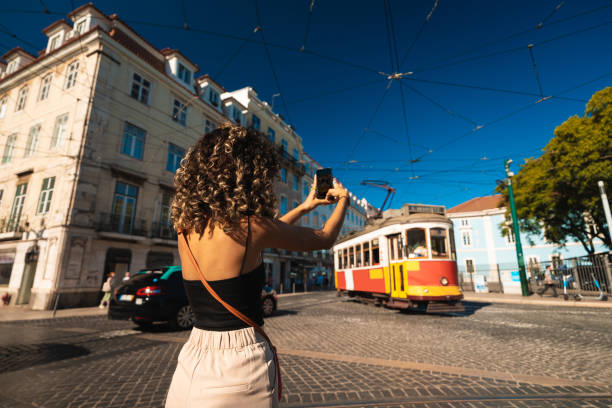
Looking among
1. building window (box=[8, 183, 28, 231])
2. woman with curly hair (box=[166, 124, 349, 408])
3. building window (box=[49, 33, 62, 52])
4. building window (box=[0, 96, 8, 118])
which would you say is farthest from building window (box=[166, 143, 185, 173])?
woman with curly hair (box=[166, 124, 349, 408])

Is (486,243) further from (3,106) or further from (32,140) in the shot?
(3,106)

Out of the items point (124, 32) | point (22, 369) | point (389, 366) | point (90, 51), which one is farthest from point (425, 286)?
point (124, 32)

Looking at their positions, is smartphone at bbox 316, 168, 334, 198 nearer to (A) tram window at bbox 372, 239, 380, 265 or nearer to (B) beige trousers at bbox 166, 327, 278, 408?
(B) beige trousers at bbox 166, 327, 278, 408

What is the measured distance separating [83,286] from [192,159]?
16184mm

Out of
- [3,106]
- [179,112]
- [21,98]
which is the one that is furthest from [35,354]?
[3,106]

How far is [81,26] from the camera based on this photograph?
1709cm

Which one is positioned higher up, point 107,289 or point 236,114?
point 236,114

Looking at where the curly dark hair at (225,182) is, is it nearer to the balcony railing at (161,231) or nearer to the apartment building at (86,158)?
the apartment building at (86,158)

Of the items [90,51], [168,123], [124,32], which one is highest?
[124,32]

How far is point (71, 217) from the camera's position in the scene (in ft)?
45.2

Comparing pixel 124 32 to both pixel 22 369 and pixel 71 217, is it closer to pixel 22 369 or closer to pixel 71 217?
pixel 71 217

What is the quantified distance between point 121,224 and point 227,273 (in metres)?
17.5

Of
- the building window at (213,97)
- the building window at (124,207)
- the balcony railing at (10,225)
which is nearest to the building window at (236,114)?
the building window at (213,97)

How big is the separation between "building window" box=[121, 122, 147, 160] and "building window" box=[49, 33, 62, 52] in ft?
22.3
